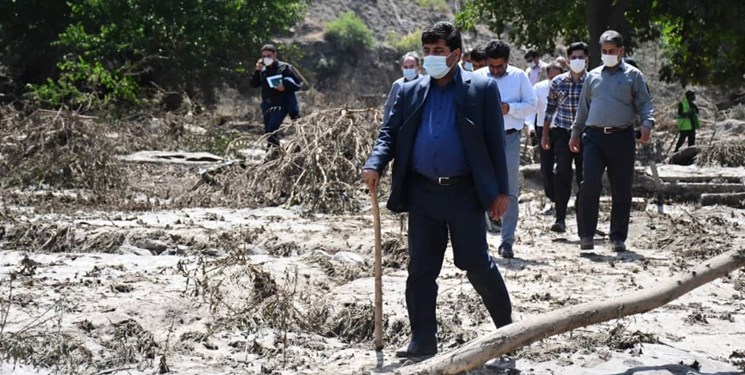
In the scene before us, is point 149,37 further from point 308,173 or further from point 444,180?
point 444,180

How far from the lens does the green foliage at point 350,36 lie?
42.1 metres

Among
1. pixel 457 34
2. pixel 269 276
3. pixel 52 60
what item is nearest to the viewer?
pixel 457 34

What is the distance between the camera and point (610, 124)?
920cm

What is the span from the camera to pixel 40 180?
13.6 meters

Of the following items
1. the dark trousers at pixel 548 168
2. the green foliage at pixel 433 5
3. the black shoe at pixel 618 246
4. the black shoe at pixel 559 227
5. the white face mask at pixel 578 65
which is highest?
the green foliage at pixel 433 5

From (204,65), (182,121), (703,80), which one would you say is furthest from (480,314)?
(703,80)

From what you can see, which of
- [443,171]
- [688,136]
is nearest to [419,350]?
[443,171]

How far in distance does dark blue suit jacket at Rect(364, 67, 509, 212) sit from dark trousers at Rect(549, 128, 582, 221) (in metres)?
4.49

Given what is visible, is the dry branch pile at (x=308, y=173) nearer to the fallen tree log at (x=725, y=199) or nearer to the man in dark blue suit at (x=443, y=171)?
the fallen tree log at (x=725, y=199)

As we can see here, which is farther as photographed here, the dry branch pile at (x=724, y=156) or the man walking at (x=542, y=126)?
the dry branch pile at (x=724, y=156)

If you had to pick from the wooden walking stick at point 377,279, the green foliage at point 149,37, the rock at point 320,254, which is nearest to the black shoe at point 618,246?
the rock at point 320,254

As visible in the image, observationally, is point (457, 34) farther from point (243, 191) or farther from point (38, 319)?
point (243, 191)

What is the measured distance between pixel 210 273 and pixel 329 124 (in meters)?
5.33

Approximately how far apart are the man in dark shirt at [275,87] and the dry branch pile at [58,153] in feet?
6.69
